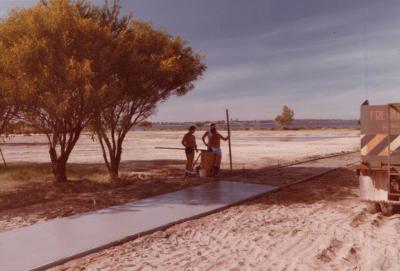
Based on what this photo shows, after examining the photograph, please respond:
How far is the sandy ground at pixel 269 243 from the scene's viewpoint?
4.75 m

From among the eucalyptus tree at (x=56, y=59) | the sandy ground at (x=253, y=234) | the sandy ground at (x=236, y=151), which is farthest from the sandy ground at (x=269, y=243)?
the sandy ground at (x=236, y=151)

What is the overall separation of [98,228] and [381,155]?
18.1ft

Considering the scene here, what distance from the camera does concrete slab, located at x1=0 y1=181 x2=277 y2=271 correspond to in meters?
4.94

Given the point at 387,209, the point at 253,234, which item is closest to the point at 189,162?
the point at 253,234

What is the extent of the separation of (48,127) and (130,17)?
16.3 feet

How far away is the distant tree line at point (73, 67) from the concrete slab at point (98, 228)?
4.06m

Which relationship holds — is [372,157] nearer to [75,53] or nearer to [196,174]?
[196,174]

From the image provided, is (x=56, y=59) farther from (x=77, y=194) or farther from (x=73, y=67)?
(x=77, y=194)

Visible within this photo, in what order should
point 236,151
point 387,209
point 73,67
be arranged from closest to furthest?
1. point 387,209
2. point 73,67
3. point 236,151

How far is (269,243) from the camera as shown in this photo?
560 cm

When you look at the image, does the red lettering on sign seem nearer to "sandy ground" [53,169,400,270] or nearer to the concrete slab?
"sandy ground" [53,169,400,270]

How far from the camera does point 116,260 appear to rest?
16.1 ft

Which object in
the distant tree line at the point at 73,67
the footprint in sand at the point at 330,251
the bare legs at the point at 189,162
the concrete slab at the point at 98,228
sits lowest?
the footprint in sand at the point at 330,251

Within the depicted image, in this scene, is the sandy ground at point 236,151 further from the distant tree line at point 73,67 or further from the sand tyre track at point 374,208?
the sand tyre track at point 374,208
